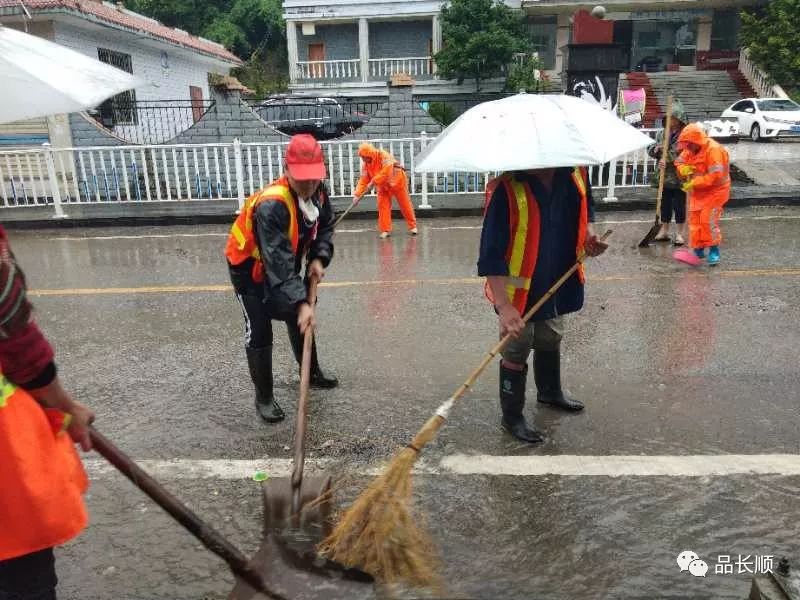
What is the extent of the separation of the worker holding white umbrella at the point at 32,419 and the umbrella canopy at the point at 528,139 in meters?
1.56

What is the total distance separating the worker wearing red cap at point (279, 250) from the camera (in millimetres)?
3402

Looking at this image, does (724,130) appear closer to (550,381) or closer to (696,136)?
(696,136)

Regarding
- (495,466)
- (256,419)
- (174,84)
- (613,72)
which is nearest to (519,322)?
(495,466)

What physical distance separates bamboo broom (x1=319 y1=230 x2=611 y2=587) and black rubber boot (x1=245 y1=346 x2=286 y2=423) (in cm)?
144

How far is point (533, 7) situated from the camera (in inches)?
1158

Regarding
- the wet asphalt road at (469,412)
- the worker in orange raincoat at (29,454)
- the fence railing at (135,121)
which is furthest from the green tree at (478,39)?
the worker in orange raincoat at (29,454)

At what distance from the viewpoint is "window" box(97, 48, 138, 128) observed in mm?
16422

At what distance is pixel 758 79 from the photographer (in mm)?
27906

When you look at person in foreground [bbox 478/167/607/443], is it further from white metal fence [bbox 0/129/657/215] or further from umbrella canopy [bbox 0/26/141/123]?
white metal fence [bbox 0/129/657/215]

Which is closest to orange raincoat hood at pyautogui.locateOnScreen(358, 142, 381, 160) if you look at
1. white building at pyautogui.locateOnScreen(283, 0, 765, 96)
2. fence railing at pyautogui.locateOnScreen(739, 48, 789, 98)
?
white building at pyautogui.locateOnScreen(283, 0, 765, 96)

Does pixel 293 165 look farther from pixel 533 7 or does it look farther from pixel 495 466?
pixel 533 7

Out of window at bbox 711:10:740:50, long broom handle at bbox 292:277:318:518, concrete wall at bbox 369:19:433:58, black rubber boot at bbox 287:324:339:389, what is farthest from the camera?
window at bbox 711:10:740:50

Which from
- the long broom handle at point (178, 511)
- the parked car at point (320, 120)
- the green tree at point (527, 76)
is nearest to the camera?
the long broom handle at point (178, 511)

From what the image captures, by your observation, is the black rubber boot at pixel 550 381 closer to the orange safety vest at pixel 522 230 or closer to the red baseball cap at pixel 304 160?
the orange safety vest at pixel 522 230
